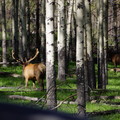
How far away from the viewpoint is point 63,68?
701 inches

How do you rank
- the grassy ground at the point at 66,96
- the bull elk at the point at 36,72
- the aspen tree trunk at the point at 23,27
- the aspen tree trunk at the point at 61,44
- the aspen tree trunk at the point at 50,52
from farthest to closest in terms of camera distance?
the aspen tree trunk at the point at 23,27 < the aspen tree trunk at the point at 61,44 < the bull elk at the point at 36,72 < the grassy ground at the point at 66,96 < the aspen tree trunk at the point at 50,52

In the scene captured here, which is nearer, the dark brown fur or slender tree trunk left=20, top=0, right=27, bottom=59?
the dark brown fur

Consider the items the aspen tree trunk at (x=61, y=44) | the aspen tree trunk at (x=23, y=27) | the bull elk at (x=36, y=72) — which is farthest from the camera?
the aspen tree trunk at (x=23, y=27)

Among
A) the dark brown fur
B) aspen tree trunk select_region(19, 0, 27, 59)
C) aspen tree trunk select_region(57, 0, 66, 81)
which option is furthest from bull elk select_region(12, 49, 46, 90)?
aspen tree trunk select_region(19, 0, 27, 59)

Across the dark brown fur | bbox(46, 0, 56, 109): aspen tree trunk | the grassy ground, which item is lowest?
the grassy ground

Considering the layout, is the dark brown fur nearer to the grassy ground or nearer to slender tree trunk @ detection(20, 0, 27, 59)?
the grassy ground

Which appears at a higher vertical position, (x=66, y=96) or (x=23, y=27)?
(x=23, y=27)

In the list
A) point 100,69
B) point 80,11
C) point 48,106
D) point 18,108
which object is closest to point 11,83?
point 100,69

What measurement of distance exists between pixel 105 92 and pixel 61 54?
4939mm

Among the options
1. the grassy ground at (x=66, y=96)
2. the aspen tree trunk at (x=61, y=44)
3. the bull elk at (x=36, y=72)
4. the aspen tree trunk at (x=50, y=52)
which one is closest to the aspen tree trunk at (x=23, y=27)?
the aspen tree trunk at (x=61, y=44)

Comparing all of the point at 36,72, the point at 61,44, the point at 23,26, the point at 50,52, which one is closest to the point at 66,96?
the point at 36,72

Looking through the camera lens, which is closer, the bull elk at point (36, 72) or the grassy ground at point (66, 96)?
the grassy ground at point (66, 96)

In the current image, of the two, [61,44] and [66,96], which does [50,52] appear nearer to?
[66,96]

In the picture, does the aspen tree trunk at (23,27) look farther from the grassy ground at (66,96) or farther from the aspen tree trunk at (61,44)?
the grassy ground at (66,96)
